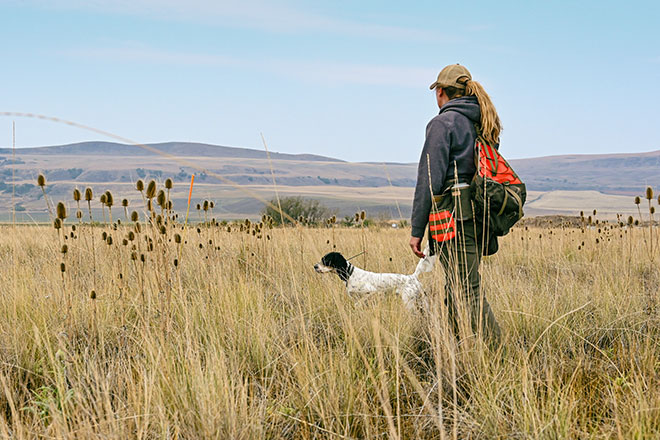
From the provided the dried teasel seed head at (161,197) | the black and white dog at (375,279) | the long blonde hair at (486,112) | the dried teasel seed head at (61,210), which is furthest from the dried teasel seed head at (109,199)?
the long blonde hair at (486,112)

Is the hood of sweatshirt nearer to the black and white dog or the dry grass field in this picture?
the dry grass field

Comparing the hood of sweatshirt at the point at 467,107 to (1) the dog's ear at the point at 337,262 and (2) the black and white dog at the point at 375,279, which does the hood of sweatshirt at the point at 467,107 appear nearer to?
(2) the black and white dog at the point at 375,279

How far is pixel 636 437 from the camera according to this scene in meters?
2.40

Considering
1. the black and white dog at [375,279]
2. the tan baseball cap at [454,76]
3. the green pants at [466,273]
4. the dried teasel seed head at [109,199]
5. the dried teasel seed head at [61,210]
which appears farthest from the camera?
the black and white dog at [375,279]

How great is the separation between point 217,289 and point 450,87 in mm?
2412

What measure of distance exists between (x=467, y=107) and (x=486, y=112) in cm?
13

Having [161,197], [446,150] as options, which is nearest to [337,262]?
[446,150]

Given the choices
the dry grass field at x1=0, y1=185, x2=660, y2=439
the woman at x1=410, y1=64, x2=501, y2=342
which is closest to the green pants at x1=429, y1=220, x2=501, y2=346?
the woman at x1=410, y1=64, x2=501, y2=342

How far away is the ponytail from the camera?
11.9 feet

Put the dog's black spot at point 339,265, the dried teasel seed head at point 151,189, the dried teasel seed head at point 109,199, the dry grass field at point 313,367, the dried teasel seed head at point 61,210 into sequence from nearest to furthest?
the dry grass field at point 313,367 < the dried teasel seed head at point 151,189 < the dried teasel seed head at point 61,210 < the dried teasel seed head at point 109,199 < the dog's black spot at point 339,265

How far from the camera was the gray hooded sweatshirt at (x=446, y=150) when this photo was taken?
356cm

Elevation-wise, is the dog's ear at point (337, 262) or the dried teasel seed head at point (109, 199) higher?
the dried teasel seed head at point (109, 199)

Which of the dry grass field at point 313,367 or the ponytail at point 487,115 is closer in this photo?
the dry grass field at point 313,367

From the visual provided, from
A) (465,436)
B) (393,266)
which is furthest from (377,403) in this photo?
(393,266)
